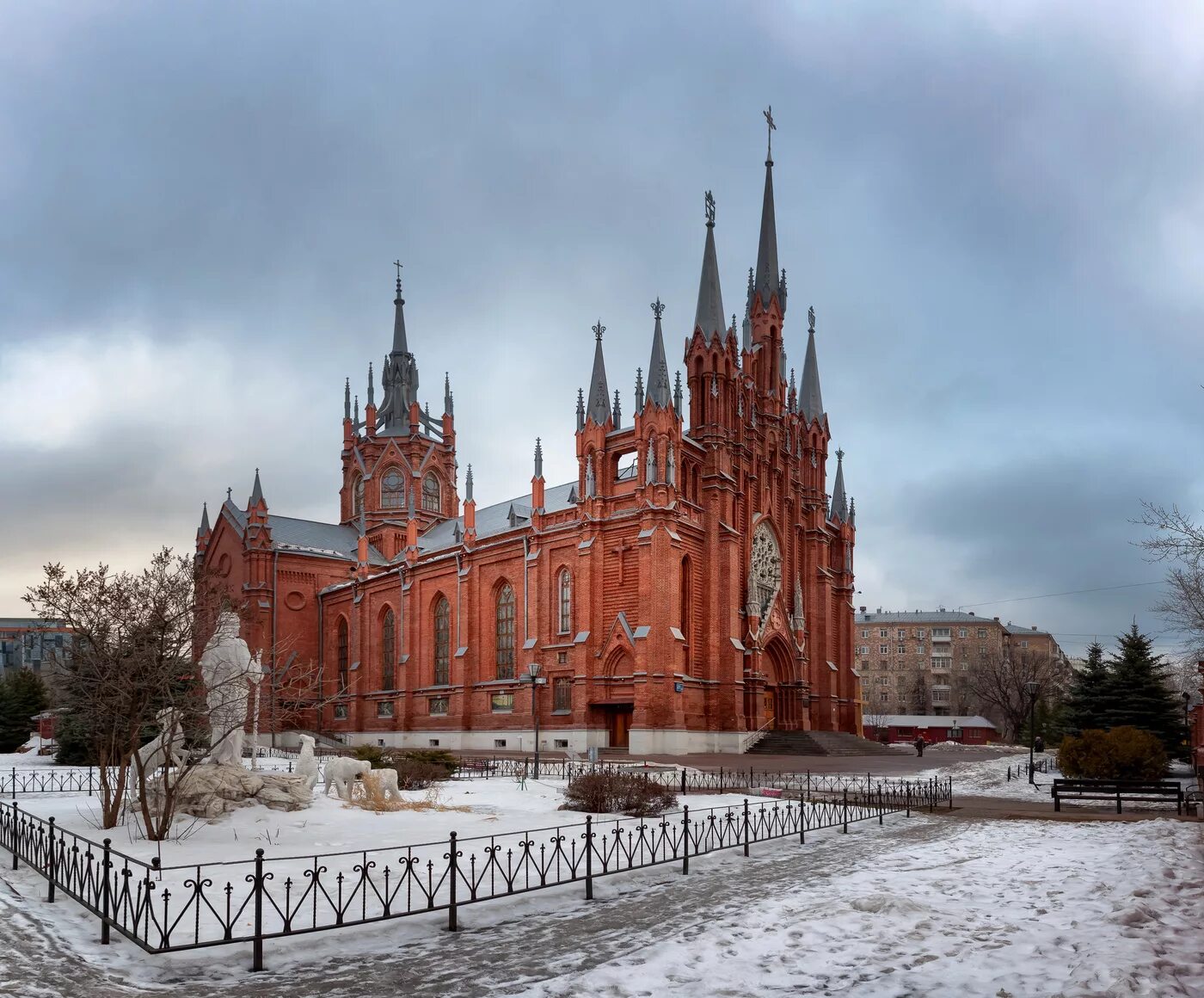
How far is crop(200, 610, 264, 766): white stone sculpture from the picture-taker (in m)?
19.9

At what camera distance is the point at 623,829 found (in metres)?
18.0

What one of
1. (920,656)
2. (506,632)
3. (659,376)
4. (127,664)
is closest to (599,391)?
(659,376)

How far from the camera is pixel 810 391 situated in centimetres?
6253

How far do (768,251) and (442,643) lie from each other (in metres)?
30.4

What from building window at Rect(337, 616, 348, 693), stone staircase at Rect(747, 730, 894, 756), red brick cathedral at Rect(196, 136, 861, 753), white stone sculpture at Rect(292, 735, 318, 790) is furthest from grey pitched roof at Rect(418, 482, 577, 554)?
white stone sculpture at Rect(292, 735, 318, 790)

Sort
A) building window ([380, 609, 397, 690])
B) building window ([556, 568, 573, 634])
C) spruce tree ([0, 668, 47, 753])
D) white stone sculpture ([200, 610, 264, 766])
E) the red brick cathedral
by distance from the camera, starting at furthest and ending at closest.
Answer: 1. building window ([380, 609, 397, 690])
2. spruce tree ([0, 668, 47, 753])
3. building window ([556, 568, 573, 634])
4. the red brick cathedral
5. white stone sculpture ([200, 610, 264, 766])

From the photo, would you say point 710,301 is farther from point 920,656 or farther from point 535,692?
point 920,656

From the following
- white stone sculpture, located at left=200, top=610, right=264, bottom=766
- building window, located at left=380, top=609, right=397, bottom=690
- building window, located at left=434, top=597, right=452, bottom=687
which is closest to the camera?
white stone sculpture, located at left=200, top=610, right=264, bottom=766

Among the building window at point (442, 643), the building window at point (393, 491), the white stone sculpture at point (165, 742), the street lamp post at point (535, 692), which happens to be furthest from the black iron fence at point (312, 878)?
the building window at point (393, 491)

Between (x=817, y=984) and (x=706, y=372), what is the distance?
143ft

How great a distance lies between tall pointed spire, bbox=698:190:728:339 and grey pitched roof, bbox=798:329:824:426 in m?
12.0

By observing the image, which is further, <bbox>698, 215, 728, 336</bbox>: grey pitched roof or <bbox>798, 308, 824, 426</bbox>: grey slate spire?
<bbox>798, 308, 824, 426</bbox>: grey slate spire

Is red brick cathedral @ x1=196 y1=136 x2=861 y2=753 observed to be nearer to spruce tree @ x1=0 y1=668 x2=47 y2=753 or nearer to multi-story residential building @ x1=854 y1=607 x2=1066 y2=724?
spruce tree @ x1=0 y1=668 x2=47 y2=753

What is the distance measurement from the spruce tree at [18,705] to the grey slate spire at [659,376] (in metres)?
37.9
